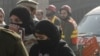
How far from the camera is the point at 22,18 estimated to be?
5.10m

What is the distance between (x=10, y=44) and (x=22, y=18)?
1.91 metres

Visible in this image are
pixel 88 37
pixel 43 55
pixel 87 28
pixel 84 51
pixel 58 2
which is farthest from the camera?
pixel 58 2

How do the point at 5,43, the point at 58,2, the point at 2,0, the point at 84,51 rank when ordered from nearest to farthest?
1. the point at 5,43
2. the point at 84,51
3. the point at 2,0
4. the point at 58,2

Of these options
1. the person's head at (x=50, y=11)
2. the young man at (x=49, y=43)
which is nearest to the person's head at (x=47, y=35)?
the young man at (x=49, y=43)

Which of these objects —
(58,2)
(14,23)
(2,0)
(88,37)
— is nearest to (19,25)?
(14,23)

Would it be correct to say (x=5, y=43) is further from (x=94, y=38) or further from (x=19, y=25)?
(x=94, y=38)

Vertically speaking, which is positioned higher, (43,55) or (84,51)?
(43,55)

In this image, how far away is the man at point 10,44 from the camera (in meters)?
3.19

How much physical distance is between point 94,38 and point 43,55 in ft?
18.7

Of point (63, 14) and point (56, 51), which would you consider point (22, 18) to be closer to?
point (56, 51)

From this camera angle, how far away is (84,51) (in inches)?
406

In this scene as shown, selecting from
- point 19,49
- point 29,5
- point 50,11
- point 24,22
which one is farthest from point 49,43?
point 50,11

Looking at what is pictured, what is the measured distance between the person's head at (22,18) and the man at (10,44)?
5.93 ft

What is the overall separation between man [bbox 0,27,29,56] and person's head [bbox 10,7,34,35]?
181cm
